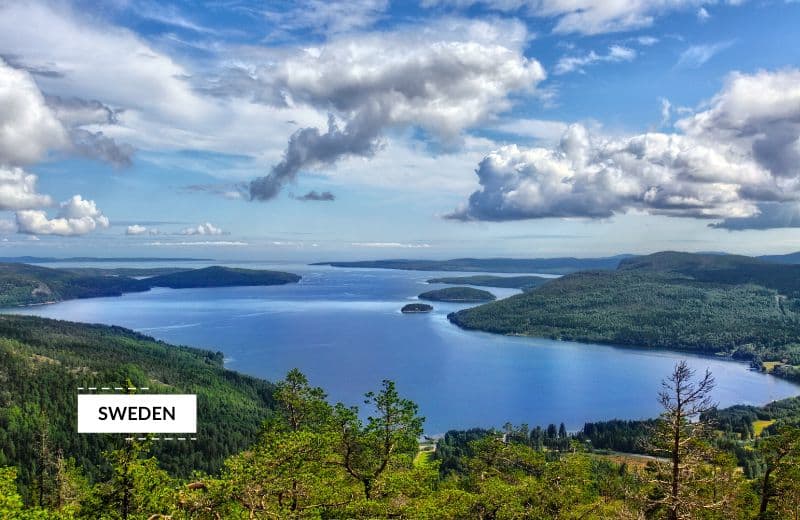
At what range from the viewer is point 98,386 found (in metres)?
104

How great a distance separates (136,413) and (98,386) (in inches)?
3915

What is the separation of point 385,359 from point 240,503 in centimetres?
18326

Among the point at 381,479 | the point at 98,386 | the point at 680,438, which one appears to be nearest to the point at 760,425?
the point at 680,438

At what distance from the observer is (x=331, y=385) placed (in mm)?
156250

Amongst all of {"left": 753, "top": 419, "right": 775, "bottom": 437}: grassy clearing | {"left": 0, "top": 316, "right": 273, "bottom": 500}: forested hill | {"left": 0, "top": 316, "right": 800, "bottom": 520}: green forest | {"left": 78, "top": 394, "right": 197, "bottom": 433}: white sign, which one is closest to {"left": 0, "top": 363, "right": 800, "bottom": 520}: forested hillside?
{"left": 0, "top": 316, "right": 800, "bottom": 520}: green forest

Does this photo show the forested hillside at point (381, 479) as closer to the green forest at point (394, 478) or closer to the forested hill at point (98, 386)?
the green forest at point (394, 478)

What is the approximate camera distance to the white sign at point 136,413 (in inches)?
768

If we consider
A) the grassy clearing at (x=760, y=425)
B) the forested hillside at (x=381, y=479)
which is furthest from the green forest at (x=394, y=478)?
the grassy clearing at (x=760, y=425)

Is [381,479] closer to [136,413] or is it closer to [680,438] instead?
[136,413]

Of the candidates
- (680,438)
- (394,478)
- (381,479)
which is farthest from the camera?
(394,478)

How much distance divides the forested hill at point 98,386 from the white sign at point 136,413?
71595 millimetres

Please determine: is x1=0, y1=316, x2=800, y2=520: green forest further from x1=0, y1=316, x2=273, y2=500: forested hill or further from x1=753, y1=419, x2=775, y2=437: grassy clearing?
x1=753, y1=419, x2=775, y2=437: grassy clearing

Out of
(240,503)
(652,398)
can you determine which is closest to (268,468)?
(240,503)

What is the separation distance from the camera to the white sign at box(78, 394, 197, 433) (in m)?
19.5
